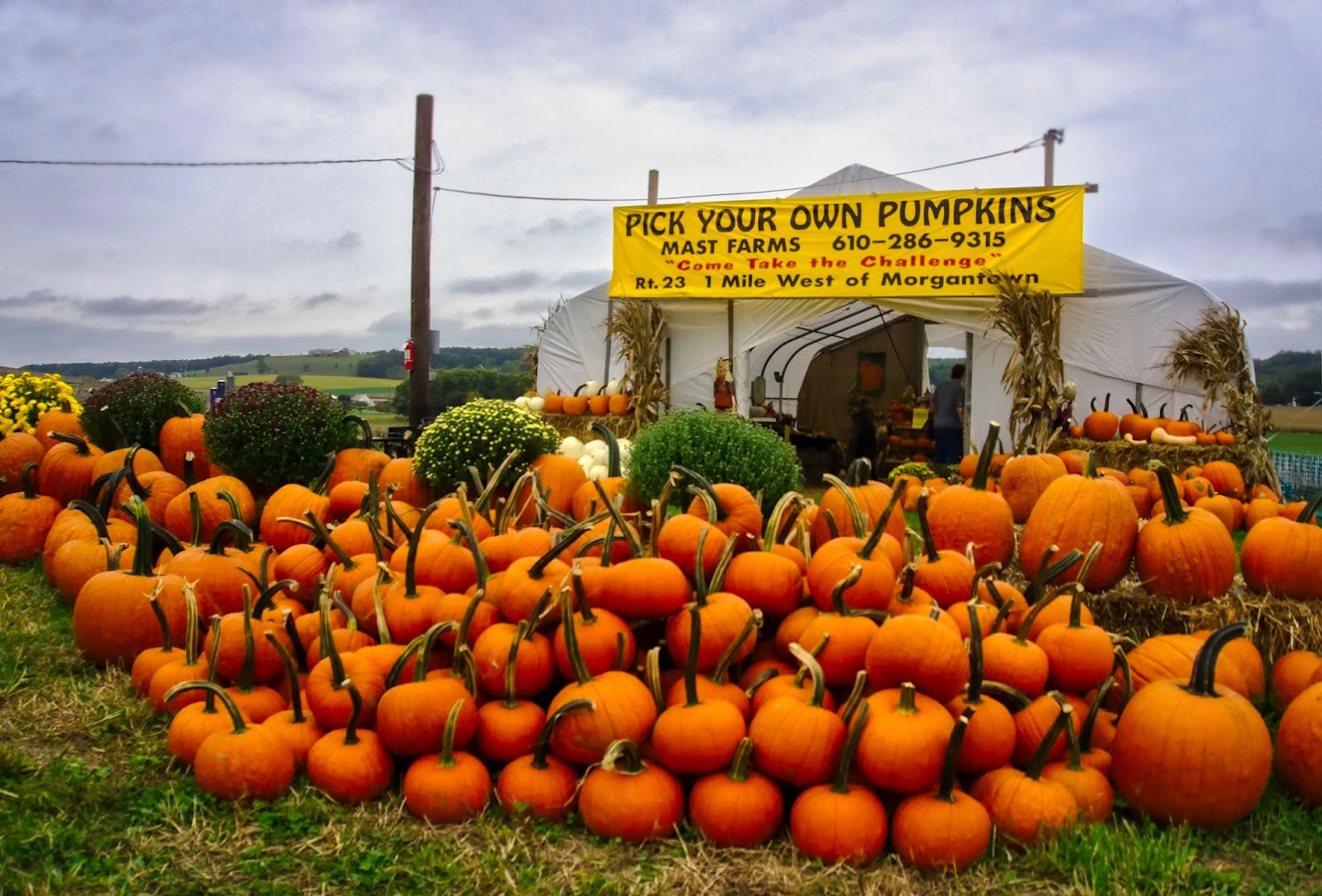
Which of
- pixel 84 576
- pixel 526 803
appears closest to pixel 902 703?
pixel 526 803

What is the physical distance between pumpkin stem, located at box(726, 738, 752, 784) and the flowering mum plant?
778 cm

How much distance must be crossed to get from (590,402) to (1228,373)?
7391mm

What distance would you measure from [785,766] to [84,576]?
3.72 meters

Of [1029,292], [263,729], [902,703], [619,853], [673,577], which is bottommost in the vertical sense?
[619,853]

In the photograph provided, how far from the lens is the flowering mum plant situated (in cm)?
863

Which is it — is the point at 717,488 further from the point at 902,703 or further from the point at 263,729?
the point at 263,729

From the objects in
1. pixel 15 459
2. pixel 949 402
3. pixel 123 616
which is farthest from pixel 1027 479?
pixel 949 402

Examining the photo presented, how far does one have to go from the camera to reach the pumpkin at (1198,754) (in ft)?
9.53

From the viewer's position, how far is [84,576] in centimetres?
483

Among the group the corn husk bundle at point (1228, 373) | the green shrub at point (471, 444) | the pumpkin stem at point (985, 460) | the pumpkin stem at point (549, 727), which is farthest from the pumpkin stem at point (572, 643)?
the corn husk bundle at point (1228, 373)

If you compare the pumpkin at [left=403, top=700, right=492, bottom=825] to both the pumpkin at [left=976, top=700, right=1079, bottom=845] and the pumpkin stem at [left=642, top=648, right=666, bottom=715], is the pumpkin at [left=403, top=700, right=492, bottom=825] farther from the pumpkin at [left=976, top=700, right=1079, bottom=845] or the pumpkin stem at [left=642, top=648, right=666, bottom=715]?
the pumpkin at [left=976, top=700, right=1079, bottom=845]

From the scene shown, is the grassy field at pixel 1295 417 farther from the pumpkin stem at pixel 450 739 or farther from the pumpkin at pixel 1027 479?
the pumpkin stem at pixel 450 739

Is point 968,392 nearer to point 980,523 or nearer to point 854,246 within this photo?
point 854,246

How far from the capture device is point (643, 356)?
12.6 m
